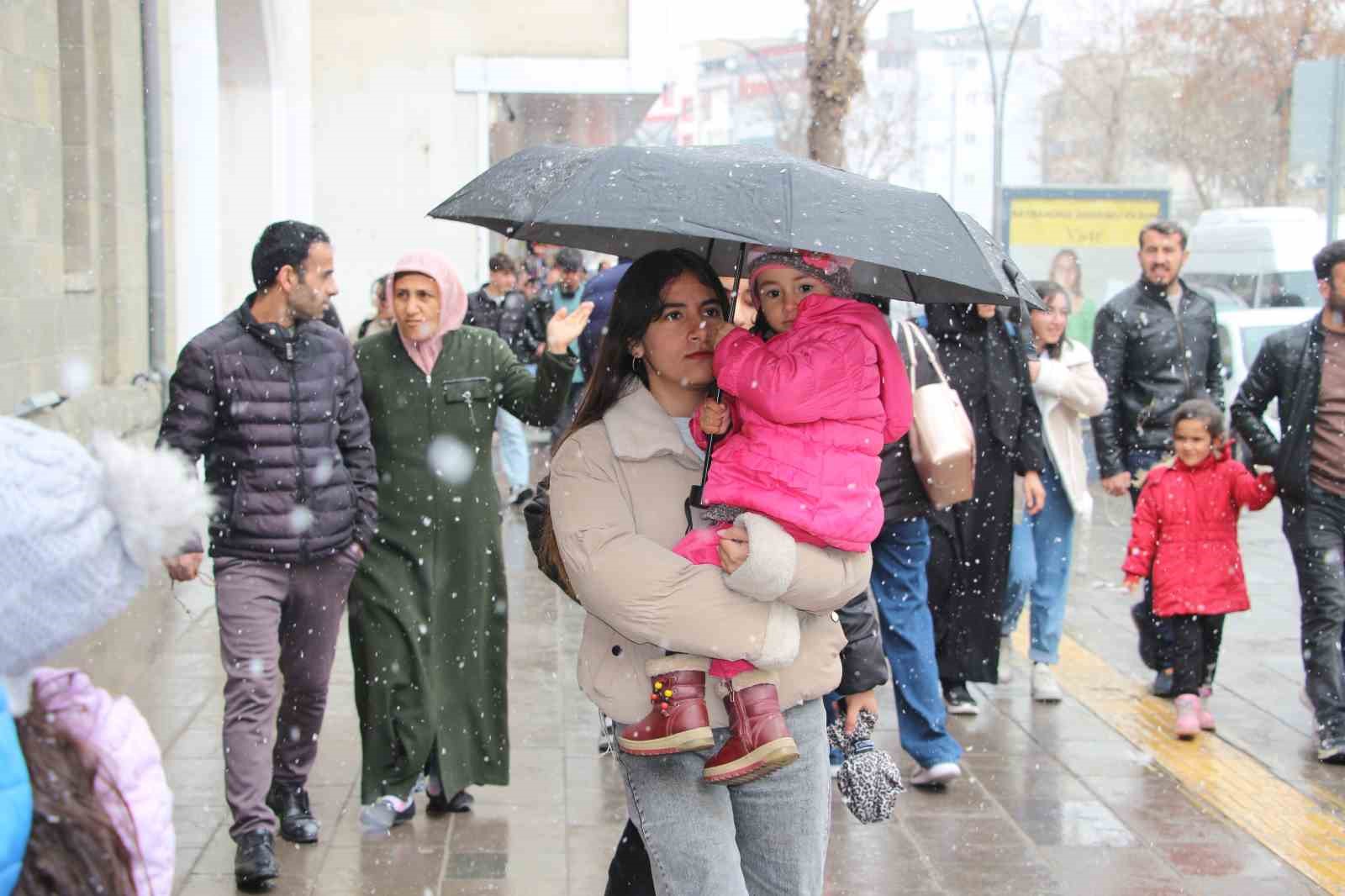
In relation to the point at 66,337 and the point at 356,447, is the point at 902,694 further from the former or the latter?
the point at 66,337

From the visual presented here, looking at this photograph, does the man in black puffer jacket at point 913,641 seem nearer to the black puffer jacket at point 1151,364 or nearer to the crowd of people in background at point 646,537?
the crowd of people in background at point 646,537

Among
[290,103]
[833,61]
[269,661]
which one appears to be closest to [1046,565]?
[269,661]

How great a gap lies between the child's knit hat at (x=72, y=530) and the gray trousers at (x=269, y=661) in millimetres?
3317

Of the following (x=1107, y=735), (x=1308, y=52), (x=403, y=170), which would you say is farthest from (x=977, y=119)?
(x=1107, y=735)

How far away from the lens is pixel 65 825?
174 centimetres

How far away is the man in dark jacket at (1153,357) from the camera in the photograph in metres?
7.83

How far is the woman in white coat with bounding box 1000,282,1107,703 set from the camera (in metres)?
7.52

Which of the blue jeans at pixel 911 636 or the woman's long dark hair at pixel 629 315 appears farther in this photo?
the blue jeans at pixel 911 636

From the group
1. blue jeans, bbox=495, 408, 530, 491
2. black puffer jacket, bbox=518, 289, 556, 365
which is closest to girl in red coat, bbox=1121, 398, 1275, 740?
black puffer jacket, bbox=518, 289, 556, 365

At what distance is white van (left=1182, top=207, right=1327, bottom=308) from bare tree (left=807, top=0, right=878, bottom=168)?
9259 mm

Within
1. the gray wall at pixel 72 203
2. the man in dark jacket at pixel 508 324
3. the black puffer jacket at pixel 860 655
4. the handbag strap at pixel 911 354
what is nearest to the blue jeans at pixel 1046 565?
the handbag strap at pixel 911 354

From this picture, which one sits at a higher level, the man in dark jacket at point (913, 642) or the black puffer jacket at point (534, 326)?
the black puffer jacket at point (534, 326)

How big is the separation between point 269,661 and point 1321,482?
4.24 meters

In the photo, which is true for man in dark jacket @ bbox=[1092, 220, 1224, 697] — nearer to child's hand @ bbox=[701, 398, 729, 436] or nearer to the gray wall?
the gray wall
